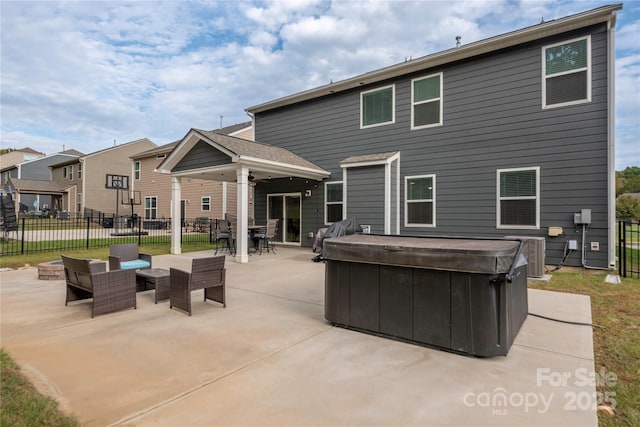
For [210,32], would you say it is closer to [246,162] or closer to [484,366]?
[246,162]

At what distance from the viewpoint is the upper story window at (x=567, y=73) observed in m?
7.31

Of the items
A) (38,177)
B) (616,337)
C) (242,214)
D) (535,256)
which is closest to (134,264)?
(242,214)

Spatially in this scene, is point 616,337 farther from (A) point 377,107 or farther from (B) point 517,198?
(A) point 377,107

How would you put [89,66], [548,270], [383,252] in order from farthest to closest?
[89,66]
[548,270]
[383,252]

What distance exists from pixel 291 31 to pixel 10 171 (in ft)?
140

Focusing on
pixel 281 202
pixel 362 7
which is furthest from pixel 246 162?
pixel 362 7

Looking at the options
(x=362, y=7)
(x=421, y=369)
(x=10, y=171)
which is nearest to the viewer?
(x=421, y=369)

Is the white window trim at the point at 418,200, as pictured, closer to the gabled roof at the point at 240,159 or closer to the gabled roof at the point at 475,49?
the gabled roof at the point at 240,159

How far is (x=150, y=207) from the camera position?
23.3 metres

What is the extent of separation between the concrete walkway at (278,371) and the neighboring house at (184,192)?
525 inches

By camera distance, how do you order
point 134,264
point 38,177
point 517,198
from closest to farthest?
1. point 134,264
2. point 517,198
3. point 38,177

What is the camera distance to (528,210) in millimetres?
7984

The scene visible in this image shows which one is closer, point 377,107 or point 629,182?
point 377,107

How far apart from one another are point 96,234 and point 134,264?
46.7ft
